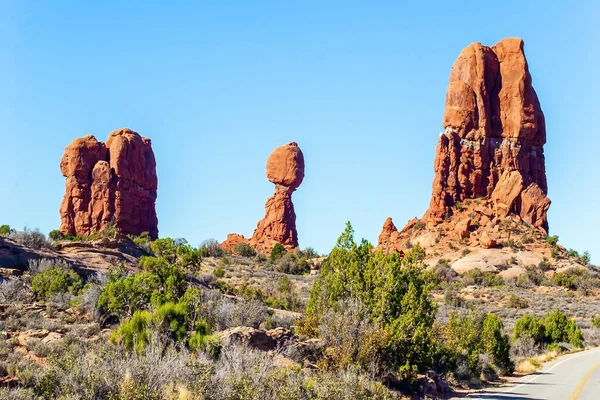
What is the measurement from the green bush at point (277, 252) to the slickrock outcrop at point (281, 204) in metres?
6.08

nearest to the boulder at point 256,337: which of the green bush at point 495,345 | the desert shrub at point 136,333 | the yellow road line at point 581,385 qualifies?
the desert shrub at point 136,333

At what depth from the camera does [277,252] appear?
71.1 metres

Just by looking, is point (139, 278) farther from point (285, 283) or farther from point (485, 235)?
point (485, 235)

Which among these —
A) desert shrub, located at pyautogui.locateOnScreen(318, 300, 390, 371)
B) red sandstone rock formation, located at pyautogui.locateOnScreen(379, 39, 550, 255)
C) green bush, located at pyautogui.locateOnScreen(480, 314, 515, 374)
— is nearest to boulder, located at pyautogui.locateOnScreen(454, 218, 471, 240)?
red sandstone rock formation, located at pyautogui.locateOnScreen(379, 39, 550, 255)

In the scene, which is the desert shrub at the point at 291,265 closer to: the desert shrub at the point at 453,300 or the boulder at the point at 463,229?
the desert shrub at the point at 453,300

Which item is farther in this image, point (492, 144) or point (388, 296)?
point (492, 144)

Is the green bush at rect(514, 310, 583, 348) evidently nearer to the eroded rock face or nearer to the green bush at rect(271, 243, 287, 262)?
the eroded rock face

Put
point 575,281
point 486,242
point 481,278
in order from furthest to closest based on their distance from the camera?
point 486,242 → point 481,278 → point 575,281

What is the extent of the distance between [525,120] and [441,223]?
15.9 meters

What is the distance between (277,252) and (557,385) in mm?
51431

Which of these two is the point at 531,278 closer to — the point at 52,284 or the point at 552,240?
the point at 552,240

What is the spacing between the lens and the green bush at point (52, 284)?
76.0ft

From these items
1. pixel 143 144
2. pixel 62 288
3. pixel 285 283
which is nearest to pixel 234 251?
pixel 143 144

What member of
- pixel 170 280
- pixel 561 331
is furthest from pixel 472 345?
pixel 561 331
